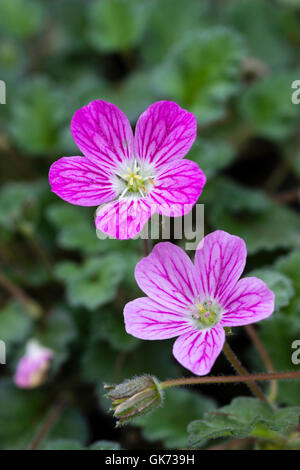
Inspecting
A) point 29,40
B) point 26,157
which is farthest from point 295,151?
point 29,40

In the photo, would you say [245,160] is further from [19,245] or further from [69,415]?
[69,415]

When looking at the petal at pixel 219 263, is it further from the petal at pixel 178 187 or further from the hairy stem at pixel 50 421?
the hairy stem at pixel 50 421

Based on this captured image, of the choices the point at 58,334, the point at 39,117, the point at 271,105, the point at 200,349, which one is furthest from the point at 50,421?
the point at 271,105

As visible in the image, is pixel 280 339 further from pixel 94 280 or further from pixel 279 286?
pixel 94 280

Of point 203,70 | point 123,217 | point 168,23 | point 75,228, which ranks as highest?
point 168,23
